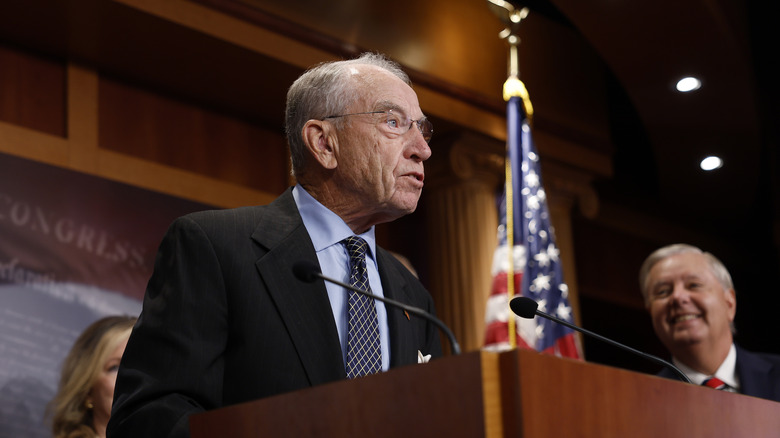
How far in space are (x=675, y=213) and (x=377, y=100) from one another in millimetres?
8036

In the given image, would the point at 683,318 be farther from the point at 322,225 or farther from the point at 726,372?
the point at 322,225

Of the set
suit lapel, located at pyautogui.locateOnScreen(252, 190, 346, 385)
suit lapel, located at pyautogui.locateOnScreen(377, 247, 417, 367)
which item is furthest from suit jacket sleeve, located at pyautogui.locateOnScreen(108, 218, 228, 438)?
suit lapel, located at pyautogui.locateOnScreen(377, 247, 417, 367)

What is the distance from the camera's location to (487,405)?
1.37m

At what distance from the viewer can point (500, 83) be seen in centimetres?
702

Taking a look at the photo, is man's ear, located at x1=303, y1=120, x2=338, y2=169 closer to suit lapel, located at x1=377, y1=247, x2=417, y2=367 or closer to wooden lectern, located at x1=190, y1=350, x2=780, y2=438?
suit lapel, located at x1=377, y1=247, x2=417, y2=367

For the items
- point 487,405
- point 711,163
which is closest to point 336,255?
point 487,405

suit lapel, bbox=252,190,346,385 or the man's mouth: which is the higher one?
the man's mouth

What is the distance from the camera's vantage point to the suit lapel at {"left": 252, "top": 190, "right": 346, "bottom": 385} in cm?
197

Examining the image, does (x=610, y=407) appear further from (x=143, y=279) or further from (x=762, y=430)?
(x=143, y=279)

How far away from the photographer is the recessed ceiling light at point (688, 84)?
7.37m

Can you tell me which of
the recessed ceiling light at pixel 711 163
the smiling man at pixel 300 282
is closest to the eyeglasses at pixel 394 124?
the smiling man at pixel 300 282

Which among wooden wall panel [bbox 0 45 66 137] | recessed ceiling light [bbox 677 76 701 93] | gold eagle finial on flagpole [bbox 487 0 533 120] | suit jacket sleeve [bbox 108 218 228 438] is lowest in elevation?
suit jacket sleeve [bbox 108 218 228 438]

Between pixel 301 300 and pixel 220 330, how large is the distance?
169mm

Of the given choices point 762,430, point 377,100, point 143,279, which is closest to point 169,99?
point 143,279
